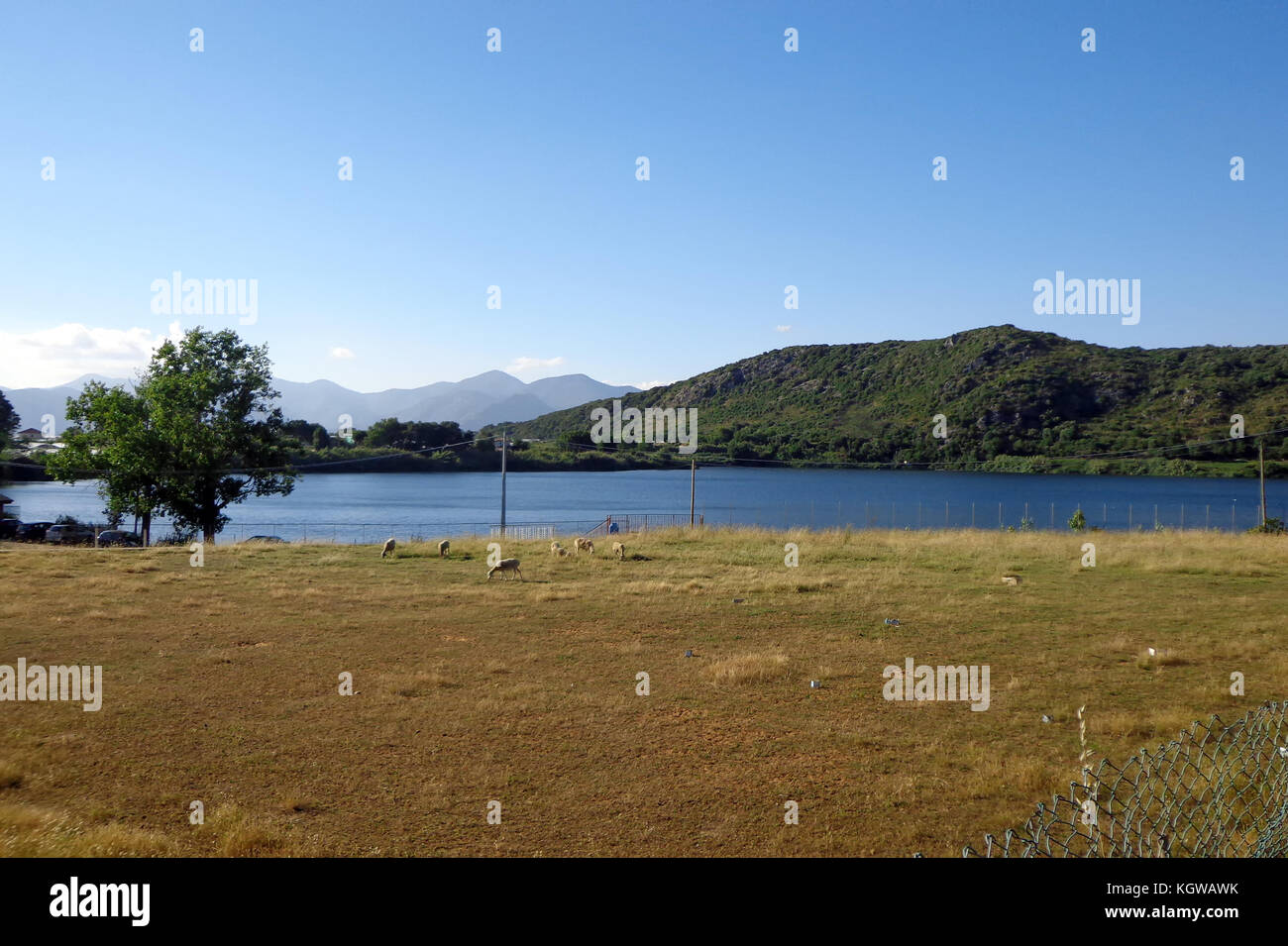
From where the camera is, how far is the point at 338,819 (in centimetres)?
690

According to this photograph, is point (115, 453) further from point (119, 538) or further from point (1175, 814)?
point (1175, 814)

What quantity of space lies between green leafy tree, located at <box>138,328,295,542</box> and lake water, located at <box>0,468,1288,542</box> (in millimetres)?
4858

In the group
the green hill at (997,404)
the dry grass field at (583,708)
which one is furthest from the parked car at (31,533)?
the green hill at (997,404)

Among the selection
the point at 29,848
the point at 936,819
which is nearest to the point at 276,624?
the point at 29,848

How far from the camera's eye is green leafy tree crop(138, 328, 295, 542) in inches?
1746

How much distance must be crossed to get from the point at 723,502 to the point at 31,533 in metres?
61.0

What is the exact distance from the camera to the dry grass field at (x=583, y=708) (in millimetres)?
6834

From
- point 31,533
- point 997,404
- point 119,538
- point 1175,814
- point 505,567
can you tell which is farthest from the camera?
point 997,404

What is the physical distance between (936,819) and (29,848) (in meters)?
6.47

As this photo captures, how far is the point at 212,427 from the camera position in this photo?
4669 centimetres

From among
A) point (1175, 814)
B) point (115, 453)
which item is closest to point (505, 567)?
point (1175, 814)
